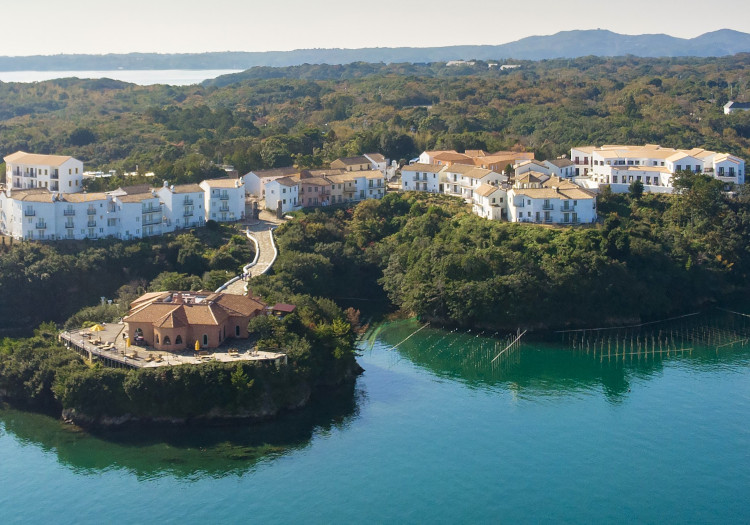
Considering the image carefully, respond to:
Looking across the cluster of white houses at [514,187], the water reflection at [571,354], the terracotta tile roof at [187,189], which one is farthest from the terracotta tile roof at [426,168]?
the water reflection at [571,354]

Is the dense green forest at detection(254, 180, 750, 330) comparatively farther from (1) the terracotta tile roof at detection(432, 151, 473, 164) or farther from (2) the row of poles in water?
(1) the terracotta tile roof at detection(432, 151, 473, 164)

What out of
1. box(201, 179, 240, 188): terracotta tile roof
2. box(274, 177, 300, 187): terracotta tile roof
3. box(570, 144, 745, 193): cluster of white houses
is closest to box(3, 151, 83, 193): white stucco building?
box(201, 179, 240, 188): terracotta tile roof

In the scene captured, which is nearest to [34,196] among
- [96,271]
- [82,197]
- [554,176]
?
[82,197]

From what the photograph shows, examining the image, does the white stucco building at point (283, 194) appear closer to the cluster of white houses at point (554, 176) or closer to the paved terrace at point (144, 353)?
the cluster of white houses at point (554, 176)

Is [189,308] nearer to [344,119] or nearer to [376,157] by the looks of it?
[376,157]

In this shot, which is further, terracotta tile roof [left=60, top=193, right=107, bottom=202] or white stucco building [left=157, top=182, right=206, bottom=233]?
white stucco building [left=157, top=182, right=206, bottom=233]

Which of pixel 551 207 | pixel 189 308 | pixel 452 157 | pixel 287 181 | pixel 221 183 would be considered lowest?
pixel 189 308

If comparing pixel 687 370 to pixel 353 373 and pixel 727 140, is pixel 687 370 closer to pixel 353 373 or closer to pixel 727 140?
pixel 353 373
